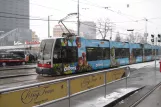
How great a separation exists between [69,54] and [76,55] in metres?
1.03

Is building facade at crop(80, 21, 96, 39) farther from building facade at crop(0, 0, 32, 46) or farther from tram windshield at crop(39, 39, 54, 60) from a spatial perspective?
tram windshield at crop(39, 39, 54, 60)

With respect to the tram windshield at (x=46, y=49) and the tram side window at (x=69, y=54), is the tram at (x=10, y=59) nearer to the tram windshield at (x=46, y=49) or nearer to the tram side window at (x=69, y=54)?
the tram windshield at (x=46, y=49)

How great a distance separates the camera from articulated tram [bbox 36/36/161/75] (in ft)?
57.0

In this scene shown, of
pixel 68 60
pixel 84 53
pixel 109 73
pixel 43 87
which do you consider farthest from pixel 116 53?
pixel 43 87

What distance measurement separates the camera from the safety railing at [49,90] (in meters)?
4.62

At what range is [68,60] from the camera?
18250mm

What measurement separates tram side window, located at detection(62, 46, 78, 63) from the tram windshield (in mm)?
1042

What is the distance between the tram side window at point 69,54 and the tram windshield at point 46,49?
104 cm

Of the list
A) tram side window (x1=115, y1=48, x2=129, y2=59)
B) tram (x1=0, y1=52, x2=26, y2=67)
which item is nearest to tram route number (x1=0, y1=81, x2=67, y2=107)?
tram side window (x1=115, y1=48, x2=129, y2=59)

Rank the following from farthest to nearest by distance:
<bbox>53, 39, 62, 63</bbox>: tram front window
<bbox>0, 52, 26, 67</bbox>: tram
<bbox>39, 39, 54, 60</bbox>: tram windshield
Result: <bbox>0, 52, 26, 67</bbox>: tram < <bbox>39, 39, 54, 60</bbox>: tram windshield < <bbox>53, 39, 62, 63</bbox>: tram front window

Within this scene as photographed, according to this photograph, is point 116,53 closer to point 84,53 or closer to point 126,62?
point 126,62

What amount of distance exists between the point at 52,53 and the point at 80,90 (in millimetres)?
10034

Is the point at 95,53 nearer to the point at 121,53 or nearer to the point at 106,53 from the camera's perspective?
the point at 106,53

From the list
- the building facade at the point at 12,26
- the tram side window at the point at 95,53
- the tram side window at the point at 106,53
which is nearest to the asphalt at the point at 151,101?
the tram side window at the point at 95,53
